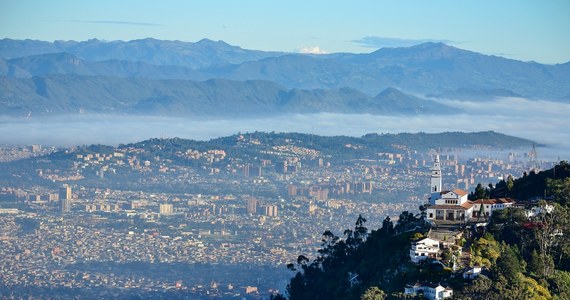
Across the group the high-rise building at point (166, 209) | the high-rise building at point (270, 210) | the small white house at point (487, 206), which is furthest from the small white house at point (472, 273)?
the high-rise building at point (166, 209)

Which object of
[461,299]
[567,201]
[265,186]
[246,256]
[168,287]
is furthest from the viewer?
[265,186]

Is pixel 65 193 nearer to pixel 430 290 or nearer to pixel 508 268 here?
pixel 430 290

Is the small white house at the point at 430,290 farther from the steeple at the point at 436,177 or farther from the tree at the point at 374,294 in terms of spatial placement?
the steeple at the point at 436,177

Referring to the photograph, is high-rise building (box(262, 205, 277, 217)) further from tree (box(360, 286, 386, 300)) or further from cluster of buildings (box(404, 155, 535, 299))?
tree (box(360, 286, 386, 300))

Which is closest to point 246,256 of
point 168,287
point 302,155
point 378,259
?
point 168,287

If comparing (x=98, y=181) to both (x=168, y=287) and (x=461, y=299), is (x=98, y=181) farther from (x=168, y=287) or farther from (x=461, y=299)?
(x=461, y=299)
